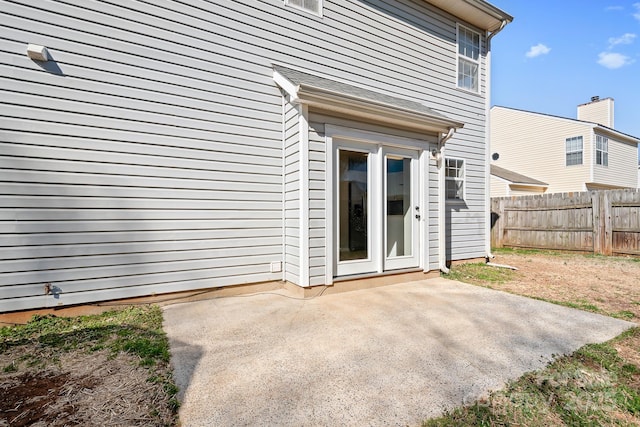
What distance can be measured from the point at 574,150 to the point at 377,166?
15288 millimetres

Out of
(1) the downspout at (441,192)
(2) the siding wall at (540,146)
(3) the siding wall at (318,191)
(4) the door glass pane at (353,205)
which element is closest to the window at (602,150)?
(2) the siding wall at (540,146)

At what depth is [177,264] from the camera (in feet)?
12.5

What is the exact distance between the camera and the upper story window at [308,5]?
A: 15.2 ft

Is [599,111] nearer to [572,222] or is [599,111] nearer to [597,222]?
[572,222]

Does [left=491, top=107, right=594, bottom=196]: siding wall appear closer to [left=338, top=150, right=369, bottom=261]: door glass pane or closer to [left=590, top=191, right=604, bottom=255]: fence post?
[left=590, top=191, right=604, bottom=255]: fence post

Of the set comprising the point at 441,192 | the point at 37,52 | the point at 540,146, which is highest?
the point at 540,146

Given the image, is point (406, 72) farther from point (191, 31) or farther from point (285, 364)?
point (285, 364)

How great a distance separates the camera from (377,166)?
4.46 metres

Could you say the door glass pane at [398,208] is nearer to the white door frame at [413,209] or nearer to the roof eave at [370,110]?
the white door frame at [413,209]

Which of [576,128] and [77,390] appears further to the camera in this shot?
[576,128]

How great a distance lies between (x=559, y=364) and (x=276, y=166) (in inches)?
144

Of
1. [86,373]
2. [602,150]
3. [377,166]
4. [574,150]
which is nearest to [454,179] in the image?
[377,166]

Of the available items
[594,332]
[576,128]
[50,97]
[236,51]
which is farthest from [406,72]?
[576,128]

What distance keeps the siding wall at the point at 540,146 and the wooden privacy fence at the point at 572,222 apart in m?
7.20
